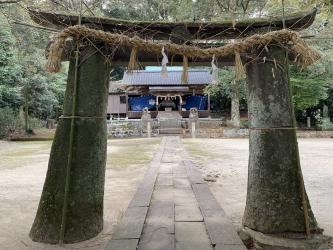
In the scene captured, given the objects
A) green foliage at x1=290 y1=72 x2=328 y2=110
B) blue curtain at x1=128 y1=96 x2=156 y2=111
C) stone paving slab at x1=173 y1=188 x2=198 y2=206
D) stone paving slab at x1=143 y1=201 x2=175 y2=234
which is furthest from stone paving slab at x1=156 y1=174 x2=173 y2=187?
blue curtain at x1=128 y1=96 x2=156 y2=111

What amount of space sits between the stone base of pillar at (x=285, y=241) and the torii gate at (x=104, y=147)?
7 centimetres

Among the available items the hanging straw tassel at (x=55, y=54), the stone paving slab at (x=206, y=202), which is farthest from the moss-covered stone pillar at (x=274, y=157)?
the hanging straw tassel at (x=55, y=54)

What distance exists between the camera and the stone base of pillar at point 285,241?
3.73 m

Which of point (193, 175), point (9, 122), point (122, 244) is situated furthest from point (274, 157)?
point (9, 122)

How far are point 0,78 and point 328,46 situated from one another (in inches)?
780

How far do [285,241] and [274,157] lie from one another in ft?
2.98

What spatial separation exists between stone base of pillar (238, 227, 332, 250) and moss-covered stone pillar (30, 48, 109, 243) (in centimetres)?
178

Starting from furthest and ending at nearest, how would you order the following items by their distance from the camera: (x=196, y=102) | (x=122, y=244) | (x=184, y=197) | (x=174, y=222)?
(x=196, y=102) < (x=184, y=197) < (x=174, y=222) < (x=122, y=244)

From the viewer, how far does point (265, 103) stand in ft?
13.3

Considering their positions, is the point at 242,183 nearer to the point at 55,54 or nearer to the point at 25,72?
the point at 55,54

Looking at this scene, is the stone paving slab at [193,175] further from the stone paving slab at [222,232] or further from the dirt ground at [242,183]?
the stone paving slab at [222,232]

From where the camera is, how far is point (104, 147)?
420 cm

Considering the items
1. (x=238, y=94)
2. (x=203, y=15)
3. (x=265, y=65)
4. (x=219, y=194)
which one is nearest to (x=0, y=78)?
(x=203, y=15)

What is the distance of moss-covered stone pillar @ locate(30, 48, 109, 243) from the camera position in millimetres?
3893
